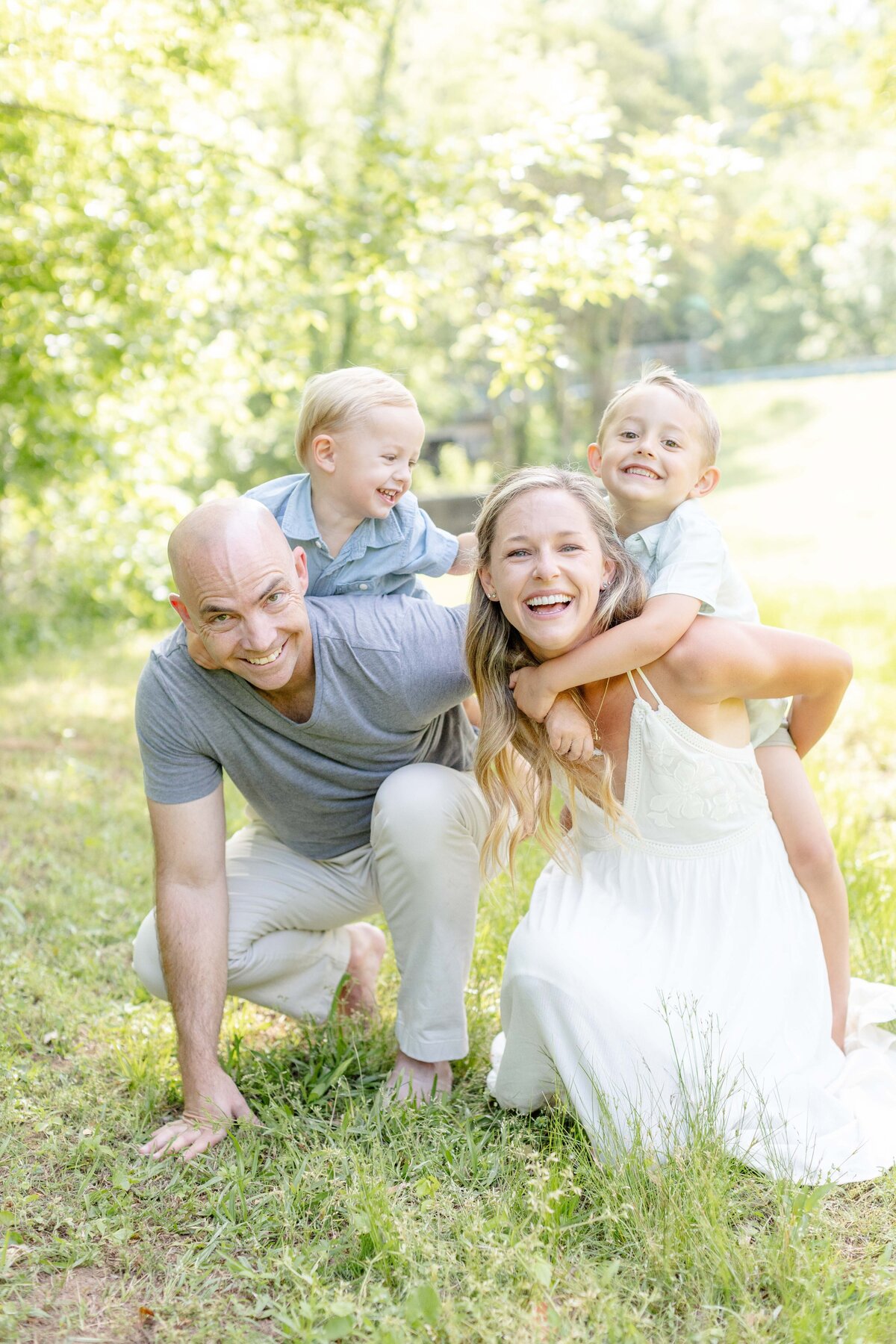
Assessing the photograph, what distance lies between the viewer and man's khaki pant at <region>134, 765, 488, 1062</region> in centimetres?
271

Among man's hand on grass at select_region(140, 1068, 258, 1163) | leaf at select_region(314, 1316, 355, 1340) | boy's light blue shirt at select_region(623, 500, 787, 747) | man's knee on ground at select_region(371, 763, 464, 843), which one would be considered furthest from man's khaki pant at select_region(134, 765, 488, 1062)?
leaf at select_region(314, 1316, 355, 1340)

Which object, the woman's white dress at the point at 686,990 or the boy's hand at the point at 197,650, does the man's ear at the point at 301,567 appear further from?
the woman's white dress at the point at 686,990

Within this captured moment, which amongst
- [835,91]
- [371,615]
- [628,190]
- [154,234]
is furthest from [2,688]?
[835,91]

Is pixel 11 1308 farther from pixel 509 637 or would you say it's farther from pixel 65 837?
pixel 65 837

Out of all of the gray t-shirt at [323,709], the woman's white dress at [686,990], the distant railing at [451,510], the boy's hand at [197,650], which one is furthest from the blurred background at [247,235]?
the woman's white dress at [686,990]

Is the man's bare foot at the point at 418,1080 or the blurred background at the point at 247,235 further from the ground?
the blurred background at the point at 247,235

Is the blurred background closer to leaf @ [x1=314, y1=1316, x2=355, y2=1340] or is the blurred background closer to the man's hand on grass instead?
the man's hand on grass

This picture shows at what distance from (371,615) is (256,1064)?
3.64 feet

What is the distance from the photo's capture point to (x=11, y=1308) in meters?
1.99

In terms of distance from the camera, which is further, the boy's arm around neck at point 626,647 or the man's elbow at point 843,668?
the man's elbow at point 843,668

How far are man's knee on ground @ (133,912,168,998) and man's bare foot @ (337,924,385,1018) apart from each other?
0.47m

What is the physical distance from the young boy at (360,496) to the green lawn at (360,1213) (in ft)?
3.63

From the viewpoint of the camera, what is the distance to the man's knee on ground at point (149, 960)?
2.80 meters

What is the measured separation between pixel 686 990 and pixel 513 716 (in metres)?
0.68
